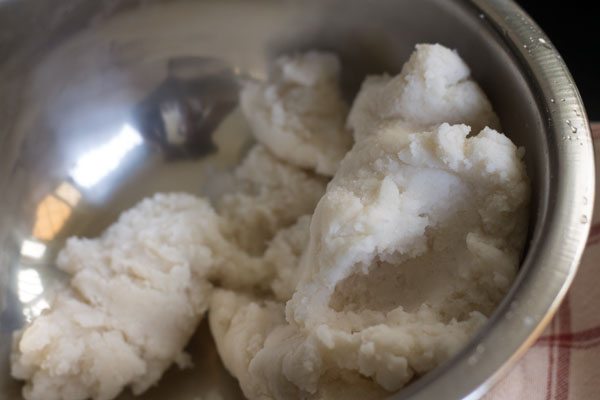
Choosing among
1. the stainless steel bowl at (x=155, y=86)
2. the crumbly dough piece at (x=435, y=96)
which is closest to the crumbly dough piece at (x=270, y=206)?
the stainless steel bowl at (x=155, y=86)

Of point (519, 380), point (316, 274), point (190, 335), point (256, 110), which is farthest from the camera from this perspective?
point (256, 110)

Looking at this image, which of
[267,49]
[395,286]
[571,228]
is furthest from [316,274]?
[267,49]

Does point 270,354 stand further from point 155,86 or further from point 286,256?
point 155,86

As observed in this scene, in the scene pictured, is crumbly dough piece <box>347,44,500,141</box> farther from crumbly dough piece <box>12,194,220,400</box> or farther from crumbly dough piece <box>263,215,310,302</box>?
crumbly dough piece <box>12,194,220,400</box>

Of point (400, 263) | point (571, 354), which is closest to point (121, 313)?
point (400, 263)

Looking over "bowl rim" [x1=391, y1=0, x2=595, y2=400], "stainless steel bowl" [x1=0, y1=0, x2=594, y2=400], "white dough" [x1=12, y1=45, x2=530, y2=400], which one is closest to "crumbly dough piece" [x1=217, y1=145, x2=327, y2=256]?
"white dough" [x1=12, y1=45, x2=530, y2=400]

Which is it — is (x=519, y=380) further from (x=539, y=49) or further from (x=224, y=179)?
(x=224, y=179)
